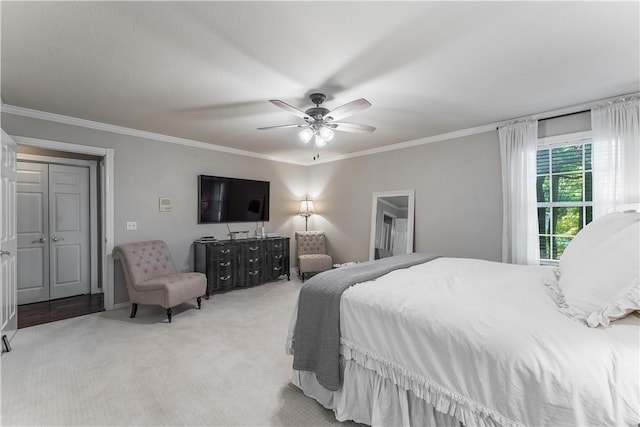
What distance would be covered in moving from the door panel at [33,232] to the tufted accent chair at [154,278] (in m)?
1.56

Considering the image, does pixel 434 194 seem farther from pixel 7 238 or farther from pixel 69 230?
pixel 69 230

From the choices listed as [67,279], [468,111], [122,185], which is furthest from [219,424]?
[67,279]

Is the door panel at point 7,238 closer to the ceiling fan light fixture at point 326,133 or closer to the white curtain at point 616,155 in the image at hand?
the ceiling fan light fixture at point 326,133

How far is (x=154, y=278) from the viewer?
3723 mm

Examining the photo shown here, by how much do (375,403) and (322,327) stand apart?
53cm

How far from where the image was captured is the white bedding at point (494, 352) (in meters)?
1.06

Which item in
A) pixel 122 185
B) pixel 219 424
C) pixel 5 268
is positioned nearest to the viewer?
pixel 219 424

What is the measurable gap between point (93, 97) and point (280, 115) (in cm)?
196

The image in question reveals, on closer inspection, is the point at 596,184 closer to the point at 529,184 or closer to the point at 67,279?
the point at 529,184

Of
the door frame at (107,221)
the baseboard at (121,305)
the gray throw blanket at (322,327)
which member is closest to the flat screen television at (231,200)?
the door frame at (107,221)

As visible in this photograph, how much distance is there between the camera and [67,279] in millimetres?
4547

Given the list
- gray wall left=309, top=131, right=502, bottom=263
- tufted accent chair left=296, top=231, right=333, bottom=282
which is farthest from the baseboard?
gray wall left=309, top=131, right=502, bottom=263

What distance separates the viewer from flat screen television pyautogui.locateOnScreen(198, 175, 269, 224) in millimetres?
4832

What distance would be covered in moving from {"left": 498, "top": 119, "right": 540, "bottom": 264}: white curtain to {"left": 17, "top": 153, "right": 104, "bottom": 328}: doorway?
5719mm
